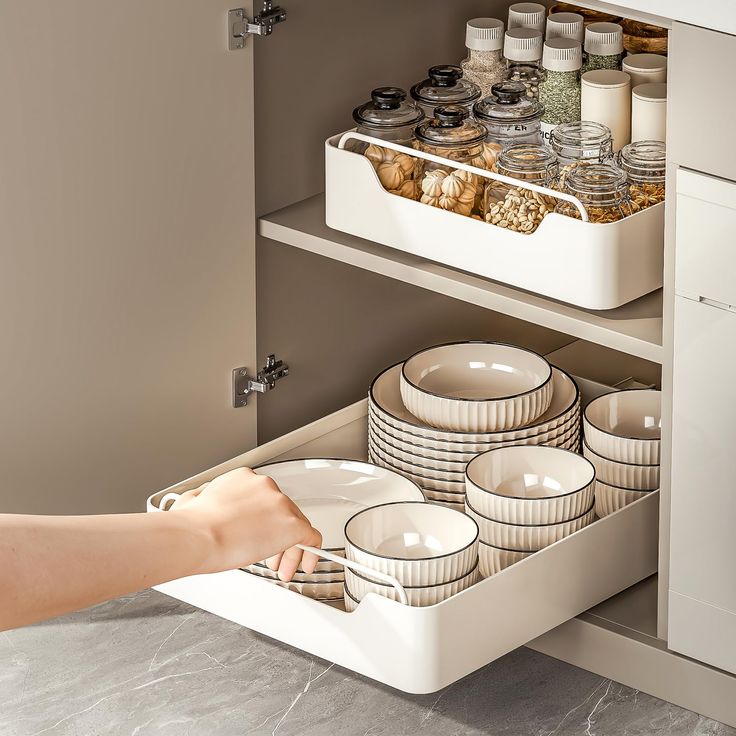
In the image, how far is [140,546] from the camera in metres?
1.14

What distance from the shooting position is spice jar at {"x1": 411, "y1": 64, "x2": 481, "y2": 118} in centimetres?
175

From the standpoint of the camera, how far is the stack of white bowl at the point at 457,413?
5.88 feet

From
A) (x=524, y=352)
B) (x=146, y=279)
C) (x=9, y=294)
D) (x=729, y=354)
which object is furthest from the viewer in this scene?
(x=524, y=352)

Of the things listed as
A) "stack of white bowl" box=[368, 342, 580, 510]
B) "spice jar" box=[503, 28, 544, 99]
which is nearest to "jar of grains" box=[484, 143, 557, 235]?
"spice jar" box=[503, 28, 544, 99]

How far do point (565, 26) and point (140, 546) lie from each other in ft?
2.83

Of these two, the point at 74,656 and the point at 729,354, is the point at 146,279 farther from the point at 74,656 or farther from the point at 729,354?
the point at 729,354

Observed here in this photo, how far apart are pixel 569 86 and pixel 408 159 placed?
0.19 meters

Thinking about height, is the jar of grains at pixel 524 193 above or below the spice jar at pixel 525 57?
below

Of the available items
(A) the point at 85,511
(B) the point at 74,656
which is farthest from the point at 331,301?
(B) the point at 74,656

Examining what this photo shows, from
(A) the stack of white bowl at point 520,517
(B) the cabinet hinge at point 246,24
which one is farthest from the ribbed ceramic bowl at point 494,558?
(B) the cabinet hinge at point 246,24

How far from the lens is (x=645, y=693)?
5.57 ft

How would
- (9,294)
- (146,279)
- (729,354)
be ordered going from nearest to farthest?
(729,354) → (9,294) → (146,279)

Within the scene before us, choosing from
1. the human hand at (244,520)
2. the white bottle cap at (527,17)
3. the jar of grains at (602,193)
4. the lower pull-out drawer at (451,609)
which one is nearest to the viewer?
the human hand at (244,520)

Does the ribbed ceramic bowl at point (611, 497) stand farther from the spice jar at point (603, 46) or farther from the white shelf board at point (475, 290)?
the spice jar at point (603, 46)
